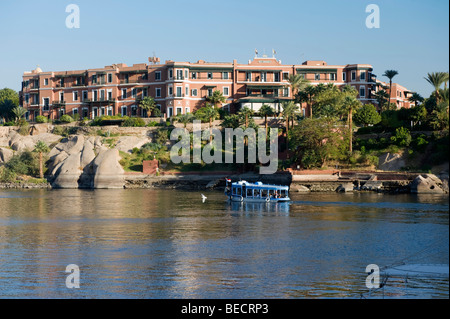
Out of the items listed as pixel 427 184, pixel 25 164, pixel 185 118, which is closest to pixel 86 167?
pixel 25 164

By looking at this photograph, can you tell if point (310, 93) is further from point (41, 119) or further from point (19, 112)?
point (19, 112)

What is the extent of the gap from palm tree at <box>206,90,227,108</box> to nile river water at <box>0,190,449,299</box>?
171 feet

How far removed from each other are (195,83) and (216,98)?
26.3 feet

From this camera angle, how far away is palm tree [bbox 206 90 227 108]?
116 metres

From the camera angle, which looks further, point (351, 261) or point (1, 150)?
point (1, 150)

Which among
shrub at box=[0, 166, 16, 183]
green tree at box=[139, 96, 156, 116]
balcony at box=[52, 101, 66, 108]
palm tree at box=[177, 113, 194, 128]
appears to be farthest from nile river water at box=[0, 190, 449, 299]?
balcony at box=[52, 101, 66, 108]

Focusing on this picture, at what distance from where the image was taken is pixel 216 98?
115875mm

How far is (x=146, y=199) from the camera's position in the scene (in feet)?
249

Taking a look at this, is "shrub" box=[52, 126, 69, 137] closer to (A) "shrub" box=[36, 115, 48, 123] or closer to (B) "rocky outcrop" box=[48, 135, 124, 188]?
(A) "shrub" box=[36, 115, 48, 123]

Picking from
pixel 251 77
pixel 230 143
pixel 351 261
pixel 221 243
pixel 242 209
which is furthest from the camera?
pixel 251 77

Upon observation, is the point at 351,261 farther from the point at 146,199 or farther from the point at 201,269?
the point at 146,199

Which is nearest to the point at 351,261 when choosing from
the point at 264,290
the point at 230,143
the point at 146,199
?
the point at 264,290
